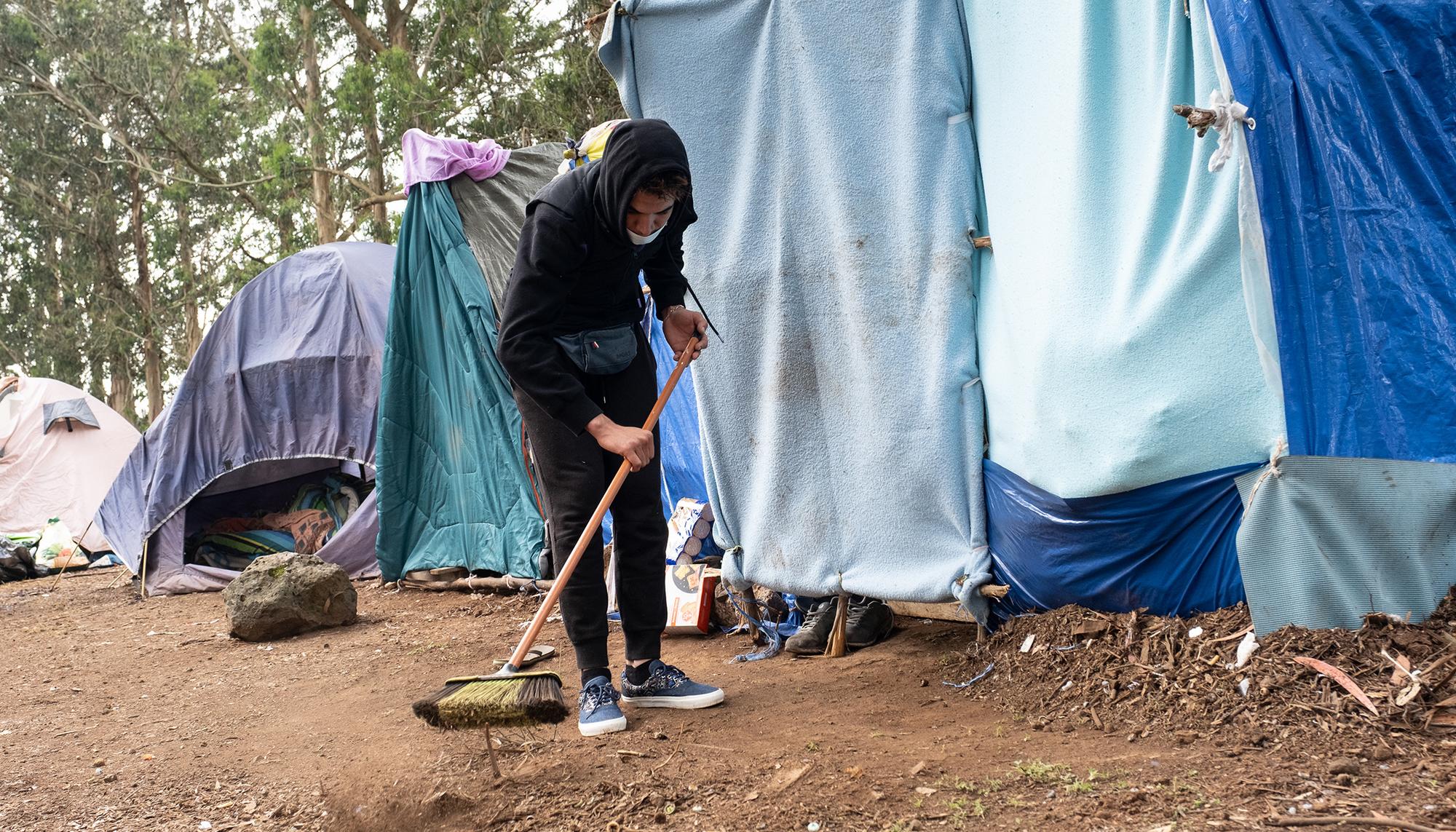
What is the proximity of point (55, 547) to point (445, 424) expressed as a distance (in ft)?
19.1

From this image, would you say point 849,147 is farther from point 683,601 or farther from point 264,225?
point 264,225

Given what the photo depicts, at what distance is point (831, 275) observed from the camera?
12.6 ft

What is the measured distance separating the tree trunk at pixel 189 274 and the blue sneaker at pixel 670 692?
2073 centimetres

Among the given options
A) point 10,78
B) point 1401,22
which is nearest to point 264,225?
point 10,78

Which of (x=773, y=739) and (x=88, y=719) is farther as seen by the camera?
(x=88, y=719)

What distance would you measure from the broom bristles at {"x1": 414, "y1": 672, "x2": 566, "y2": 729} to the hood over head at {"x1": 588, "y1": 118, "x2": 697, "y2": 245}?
123 centimetres

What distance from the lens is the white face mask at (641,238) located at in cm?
310

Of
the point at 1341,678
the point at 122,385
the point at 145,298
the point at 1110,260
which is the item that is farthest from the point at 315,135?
the point at 1341,678

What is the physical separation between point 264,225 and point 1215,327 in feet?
66.3

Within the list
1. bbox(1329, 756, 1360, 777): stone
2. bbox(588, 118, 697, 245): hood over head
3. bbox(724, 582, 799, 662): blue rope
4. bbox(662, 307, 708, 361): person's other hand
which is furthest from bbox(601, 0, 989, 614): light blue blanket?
bbox(1329, 756, 1360, 777): stone

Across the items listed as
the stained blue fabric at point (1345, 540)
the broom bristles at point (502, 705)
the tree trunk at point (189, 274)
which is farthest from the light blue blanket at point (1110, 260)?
the tree trunk at point (189, 274)

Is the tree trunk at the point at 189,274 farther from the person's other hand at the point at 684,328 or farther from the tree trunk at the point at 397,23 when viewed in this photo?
the person's other hand at the point at 684,328

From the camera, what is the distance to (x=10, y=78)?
19219mm

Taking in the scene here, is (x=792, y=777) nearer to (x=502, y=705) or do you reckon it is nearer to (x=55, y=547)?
(x=502, y=705)
